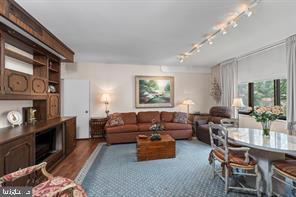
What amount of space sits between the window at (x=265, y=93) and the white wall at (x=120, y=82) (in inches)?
69.6

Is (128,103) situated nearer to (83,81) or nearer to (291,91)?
(83,81)

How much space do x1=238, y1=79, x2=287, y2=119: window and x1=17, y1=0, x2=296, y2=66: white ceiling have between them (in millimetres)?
1173

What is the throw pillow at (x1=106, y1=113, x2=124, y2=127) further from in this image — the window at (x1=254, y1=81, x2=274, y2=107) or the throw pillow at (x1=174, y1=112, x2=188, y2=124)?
the window at (x1=254, y1=81, x2=274, y2=107)

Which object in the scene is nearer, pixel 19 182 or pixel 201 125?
pixel 19 182

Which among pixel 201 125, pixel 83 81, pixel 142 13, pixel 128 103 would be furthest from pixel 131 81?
pixel 142 13

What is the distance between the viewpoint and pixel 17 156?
2199 mm

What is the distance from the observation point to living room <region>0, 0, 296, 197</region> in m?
2.36

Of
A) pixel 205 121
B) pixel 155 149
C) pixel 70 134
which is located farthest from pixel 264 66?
pixel 70 134

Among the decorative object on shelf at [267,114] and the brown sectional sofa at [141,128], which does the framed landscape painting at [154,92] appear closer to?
the brown sectional sofa at [141,128]

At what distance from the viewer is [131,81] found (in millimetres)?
6504

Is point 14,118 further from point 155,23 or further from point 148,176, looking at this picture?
point 155,23

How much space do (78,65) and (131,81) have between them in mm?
1989

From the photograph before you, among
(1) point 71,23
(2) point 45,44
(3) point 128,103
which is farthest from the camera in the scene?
(3) point 128,103

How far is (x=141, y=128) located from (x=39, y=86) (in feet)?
9.90
